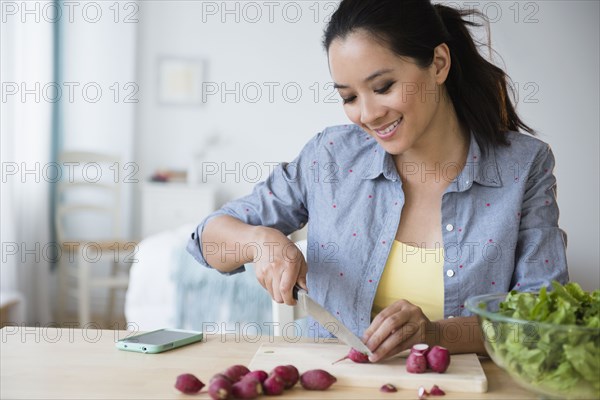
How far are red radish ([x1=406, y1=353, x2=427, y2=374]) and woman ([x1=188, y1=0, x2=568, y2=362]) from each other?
0.52 ft

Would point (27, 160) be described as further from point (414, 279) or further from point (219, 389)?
point (219, 389)

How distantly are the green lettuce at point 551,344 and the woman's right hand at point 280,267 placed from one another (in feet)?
1.27

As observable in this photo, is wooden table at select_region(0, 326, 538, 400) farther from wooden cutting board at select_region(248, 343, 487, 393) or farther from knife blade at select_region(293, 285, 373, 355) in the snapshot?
knife blade at select_region(293, 285, 373, 355)

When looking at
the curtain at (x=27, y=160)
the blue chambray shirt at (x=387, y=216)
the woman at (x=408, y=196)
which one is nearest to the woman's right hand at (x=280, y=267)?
the woman at (x=408, y=196)

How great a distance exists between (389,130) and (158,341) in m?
0.60

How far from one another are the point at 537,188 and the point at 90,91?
4.18 meters

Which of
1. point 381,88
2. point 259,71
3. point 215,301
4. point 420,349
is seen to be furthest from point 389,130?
point 259,71

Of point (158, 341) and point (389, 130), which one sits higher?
point (389, 130)

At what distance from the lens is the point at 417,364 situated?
1.14 meters

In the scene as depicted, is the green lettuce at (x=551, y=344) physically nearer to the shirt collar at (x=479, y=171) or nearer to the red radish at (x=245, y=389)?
the red radish at (x=245, y=389)

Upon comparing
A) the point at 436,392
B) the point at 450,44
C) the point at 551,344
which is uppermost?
the point at 450,44

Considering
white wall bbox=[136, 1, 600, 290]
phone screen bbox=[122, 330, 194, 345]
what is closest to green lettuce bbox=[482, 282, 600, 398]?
phone screen bbox=[122, 330, 194, 345]

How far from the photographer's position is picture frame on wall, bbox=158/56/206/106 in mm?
5316

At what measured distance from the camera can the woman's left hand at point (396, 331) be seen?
1.21m
